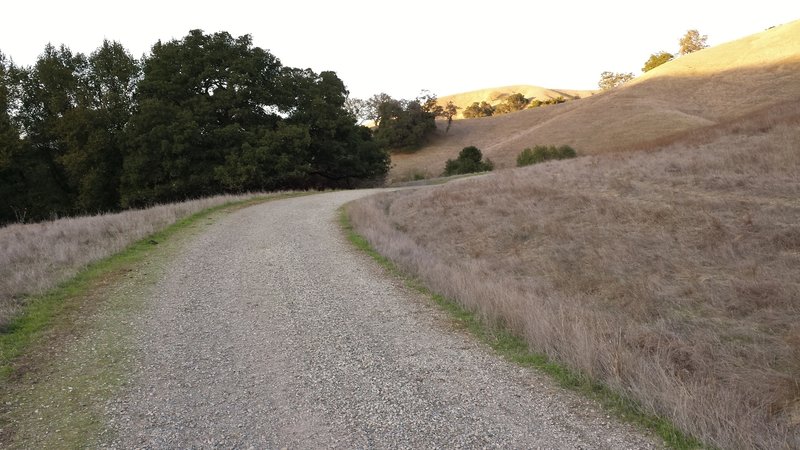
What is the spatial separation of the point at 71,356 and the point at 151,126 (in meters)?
29.4

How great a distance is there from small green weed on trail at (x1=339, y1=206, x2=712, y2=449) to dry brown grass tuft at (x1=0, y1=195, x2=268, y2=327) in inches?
239

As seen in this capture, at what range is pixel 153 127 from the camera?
31.1 metres

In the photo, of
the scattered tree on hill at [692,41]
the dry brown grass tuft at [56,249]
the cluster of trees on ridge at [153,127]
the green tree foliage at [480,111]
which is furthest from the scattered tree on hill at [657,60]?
the dry brown grass tuft at [56,249]

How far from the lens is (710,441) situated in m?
3.63

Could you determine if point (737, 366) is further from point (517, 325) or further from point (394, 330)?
point (394, 330)

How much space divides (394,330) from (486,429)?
2567 mm

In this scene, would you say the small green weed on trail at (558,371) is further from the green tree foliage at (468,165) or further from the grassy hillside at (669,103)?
the green tree foliage at (468,165)

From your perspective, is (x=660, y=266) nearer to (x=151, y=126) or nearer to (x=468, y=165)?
(x=151, y=126)

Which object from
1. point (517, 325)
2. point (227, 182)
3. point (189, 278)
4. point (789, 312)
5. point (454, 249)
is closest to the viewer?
point (517, 325)

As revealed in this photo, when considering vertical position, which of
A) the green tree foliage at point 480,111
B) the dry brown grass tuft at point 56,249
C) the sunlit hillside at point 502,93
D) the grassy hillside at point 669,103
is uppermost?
the sunlit hillside at point 502,93

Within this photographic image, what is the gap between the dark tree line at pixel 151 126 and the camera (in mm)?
31578

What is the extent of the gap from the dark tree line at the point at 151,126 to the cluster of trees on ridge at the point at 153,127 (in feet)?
0.24

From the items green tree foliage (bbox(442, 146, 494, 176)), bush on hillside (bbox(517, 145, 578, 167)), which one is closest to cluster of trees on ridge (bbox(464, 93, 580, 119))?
green tree foliage (bbox(442, 146, 494, 176))

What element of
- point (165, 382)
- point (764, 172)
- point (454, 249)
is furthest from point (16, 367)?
point (764, 172)
